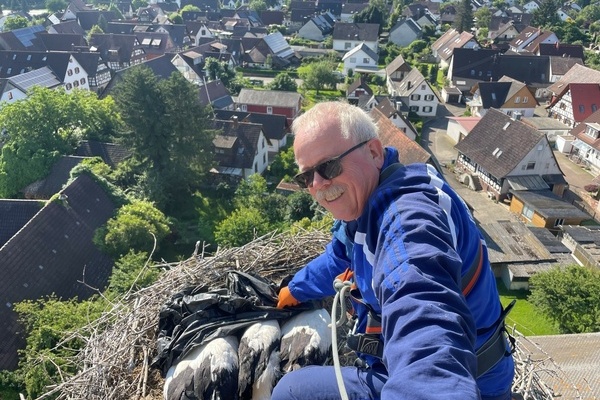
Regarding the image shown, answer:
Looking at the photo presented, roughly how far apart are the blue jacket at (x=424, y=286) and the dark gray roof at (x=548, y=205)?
20.5 metres

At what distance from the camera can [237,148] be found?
24734 millimetres

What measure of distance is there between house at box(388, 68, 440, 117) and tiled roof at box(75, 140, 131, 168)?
70.9 ft

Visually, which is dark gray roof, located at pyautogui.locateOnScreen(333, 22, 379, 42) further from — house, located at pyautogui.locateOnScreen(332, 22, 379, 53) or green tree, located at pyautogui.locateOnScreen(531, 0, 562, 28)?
green tree, located at pyautogui.locateOnScreen(531, 0, 562, 28)

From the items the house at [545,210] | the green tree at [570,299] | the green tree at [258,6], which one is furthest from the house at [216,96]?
the green tree at [258,6]

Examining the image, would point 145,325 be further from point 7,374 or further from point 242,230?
point 242,230

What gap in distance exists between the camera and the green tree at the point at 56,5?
80.7m

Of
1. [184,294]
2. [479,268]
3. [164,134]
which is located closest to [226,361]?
[184,294]

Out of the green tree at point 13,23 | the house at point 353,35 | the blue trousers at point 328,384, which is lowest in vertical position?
the green tree at point 13,23

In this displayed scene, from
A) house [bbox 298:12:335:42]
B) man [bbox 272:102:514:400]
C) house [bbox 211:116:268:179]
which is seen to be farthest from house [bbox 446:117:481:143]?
house [bbox 298:12:335:42]

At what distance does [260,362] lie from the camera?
500cm

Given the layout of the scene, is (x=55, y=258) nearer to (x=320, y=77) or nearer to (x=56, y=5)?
(x=320, y=77)

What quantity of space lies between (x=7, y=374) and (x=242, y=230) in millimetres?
7430

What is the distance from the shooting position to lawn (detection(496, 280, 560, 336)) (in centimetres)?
1512

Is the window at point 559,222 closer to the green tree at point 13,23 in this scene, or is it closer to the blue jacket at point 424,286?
the blue jacket at point 424,286
